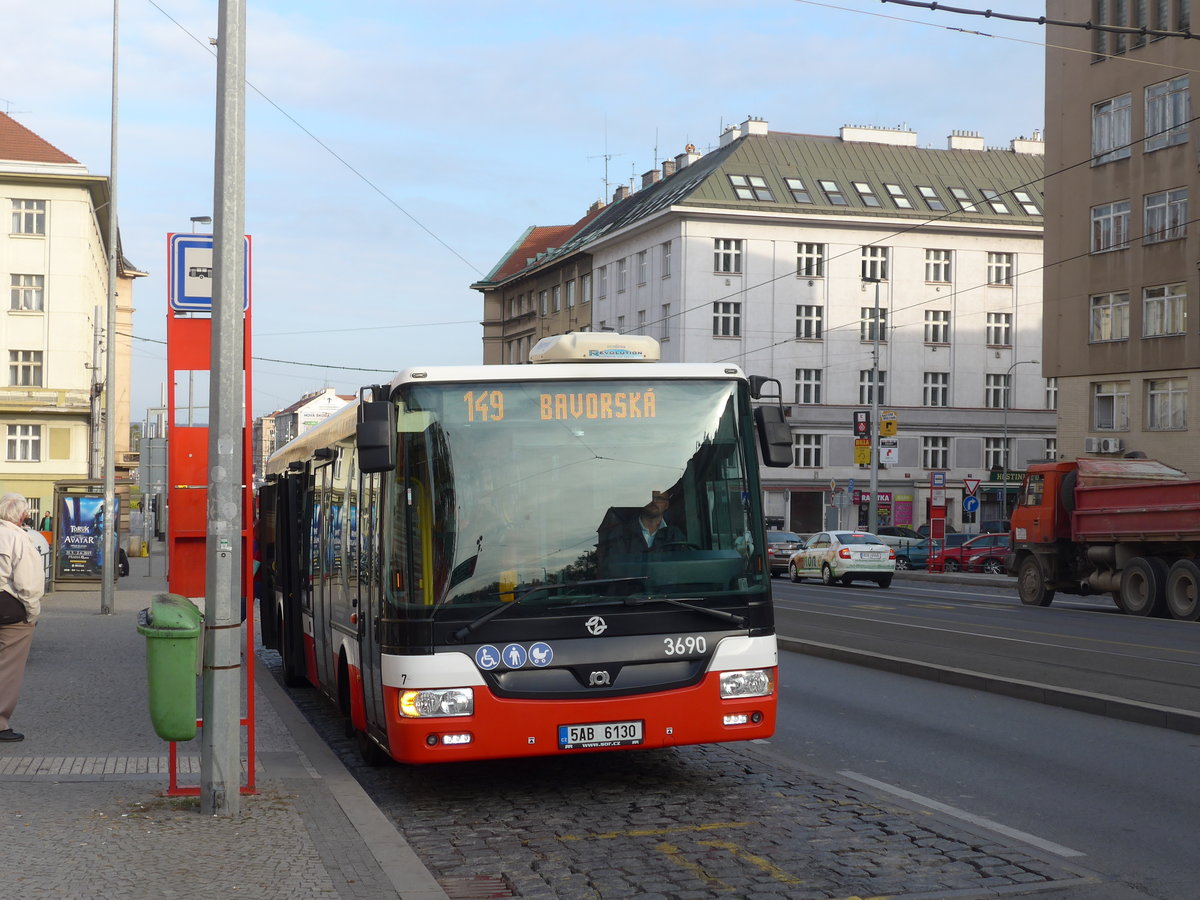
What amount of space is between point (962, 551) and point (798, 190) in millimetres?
26869

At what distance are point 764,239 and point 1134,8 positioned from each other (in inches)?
1128

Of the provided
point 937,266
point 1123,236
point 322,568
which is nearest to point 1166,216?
point 1123,236

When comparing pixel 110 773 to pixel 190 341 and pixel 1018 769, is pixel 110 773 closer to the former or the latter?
pixel 190 341

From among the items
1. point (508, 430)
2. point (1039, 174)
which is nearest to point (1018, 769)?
point (508, 430)

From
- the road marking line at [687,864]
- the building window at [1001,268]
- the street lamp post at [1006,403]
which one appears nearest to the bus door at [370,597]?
the road marking line at [687,864]

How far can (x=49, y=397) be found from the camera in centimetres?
6444

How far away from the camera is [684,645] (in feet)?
27.9

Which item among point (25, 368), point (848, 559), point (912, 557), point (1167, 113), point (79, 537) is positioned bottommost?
point (912, 557)

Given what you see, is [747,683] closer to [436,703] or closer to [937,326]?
[436,703]

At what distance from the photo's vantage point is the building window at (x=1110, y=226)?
4428cm

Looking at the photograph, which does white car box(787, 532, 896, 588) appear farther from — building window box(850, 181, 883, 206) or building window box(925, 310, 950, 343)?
building window box(925, 310, 950, 343)

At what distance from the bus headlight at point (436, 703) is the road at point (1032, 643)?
5666 mm

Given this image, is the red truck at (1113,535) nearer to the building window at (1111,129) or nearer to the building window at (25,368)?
the building window at (1111,129)

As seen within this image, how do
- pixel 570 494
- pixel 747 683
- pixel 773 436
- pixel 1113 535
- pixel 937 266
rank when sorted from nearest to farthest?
pixel 570 494
pixel 747 683
pixel 773 436
pixel 1113 535
pixel 937 266
